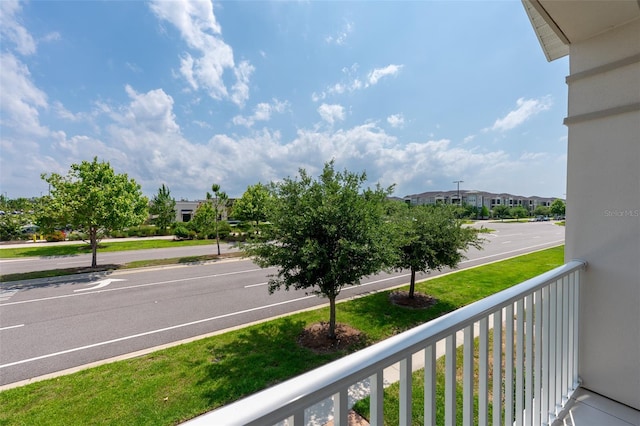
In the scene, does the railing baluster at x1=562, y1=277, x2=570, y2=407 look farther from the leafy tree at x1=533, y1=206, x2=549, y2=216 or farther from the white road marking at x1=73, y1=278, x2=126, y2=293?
the leafy tree at x1=533, y1=206, x2=549, y2=216

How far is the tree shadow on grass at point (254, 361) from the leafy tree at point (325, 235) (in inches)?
34.6

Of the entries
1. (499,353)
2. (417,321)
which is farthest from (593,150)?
(417,321)

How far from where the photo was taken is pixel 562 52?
3979 millimetres

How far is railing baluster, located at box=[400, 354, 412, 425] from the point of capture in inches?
39.8

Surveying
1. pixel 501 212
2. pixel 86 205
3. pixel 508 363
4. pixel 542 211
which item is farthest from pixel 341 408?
pixel 542 211

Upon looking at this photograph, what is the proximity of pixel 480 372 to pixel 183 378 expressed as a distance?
14.5 feet

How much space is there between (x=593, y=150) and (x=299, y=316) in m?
6.00

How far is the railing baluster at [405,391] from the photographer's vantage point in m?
1.01

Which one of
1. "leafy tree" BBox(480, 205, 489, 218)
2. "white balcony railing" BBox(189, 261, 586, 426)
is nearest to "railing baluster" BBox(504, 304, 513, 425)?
"white balcony railing" BBox(189, 261, 586, 426)

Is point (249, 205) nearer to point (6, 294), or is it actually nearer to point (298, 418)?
point (6, 294)

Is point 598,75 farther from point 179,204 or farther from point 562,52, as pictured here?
point 179,204

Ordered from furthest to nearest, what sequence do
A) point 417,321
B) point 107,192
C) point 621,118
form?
point 107,192 → point 417,321 → point 621,118

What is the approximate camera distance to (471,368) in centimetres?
130

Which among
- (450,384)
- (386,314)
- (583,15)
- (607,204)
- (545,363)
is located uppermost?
(583,15)
